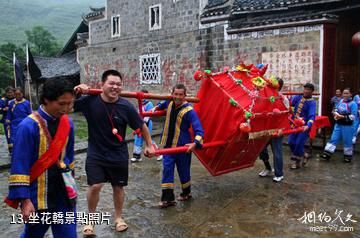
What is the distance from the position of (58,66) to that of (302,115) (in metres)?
21.8

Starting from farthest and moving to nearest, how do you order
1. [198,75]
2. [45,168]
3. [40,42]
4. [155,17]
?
[40,42]
[155,17]
[198,75]
[45,168]

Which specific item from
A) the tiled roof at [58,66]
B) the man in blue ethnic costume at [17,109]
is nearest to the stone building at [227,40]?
the tiled roof at [58,66]

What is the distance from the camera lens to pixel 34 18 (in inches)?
2894

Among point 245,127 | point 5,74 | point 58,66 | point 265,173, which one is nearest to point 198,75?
point 245,127

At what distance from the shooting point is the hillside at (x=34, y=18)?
2410 inches

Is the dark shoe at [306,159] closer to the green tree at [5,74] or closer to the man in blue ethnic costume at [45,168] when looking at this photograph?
the man in blue ethnic costume at [45,168]

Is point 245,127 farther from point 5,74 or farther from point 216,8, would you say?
point 5,74

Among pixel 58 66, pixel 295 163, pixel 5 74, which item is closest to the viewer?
pixel 295 163

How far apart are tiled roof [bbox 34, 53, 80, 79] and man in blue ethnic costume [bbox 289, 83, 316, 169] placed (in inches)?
739

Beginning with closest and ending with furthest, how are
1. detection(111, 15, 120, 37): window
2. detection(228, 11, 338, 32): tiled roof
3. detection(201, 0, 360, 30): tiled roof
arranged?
1. detection(228, 11, 338, 32): tiled roof
2. detection(201, 0, 360, 30): tiled roof
3. detection(111, 15, 120, 37): window

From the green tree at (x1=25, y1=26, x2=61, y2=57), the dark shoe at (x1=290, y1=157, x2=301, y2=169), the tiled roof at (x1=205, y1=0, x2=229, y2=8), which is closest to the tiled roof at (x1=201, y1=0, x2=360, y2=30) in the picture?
the tiled roof at (x1=205, y1=0, x2=229, y2=8)

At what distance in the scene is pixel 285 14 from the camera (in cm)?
1099

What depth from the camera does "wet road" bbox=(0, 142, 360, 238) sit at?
4.41 metres

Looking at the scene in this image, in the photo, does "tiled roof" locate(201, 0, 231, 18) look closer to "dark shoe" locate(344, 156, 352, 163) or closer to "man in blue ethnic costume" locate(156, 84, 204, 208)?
"dark shoe" locate(344, 156, 352, 163)
